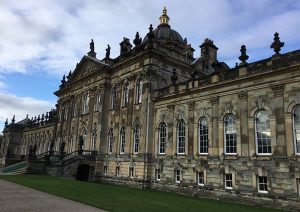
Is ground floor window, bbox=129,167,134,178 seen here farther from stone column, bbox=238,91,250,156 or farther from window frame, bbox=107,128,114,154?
stone column, bbox=238,91,250,156

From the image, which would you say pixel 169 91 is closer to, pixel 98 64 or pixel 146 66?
pixel 146 66

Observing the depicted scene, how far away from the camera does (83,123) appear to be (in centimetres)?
4041

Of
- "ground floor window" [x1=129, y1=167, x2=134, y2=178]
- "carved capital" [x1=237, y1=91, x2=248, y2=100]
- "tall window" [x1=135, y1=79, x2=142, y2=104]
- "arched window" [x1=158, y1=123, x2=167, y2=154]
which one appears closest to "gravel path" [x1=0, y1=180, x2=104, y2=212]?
"carved capital" [x1=237, y1=91, x2=248, y2=100]

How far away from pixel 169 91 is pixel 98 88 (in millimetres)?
13243

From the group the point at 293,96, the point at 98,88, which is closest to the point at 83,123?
the point at 98,88

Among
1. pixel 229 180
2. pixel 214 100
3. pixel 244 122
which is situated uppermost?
pixel 214 100

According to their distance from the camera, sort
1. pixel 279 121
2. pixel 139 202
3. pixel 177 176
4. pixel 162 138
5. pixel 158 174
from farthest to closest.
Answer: pixel 162 138
pixel 158 174
pixel 177 176
pixel 279 121
pixel 139 202

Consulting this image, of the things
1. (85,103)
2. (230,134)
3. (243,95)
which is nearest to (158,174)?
(230,134)

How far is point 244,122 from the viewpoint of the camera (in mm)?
20859

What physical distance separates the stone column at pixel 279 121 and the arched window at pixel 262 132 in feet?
2.38

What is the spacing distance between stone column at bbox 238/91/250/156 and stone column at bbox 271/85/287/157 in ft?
7.09

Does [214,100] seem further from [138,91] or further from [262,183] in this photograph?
[138,91]

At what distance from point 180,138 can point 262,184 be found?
8.84 m

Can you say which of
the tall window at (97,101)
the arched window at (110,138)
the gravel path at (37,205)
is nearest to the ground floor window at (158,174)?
the arched window at (110,138)
